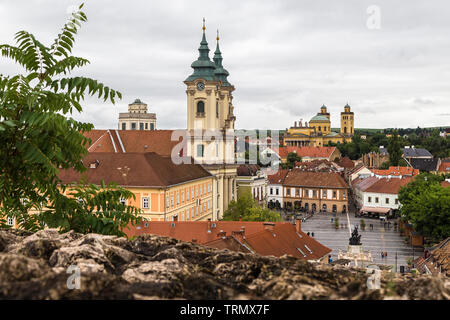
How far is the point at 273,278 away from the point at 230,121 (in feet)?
214

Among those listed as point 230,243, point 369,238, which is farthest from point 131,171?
point 369,238

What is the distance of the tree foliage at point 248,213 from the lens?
48406 millimetres

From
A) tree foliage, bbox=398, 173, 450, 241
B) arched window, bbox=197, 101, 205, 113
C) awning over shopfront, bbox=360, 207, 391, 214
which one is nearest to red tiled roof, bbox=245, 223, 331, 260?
tree foliage, bbox=398, 173, 450, 241

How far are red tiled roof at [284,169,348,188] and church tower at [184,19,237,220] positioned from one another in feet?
81.5

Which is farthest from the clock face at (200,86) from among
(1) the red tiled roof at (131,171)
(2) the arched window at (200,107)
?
(1) the red tiled roof at (131,171)

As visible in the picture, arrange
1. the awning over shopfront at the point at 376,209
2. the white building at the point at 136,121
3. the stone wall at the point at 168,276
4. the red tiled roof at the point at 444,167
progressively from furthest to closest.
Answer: the red tiled roof at the point at 444,167, the white building at the point at 136,121, the awning over shopfront at the point at 376,209, the stone wall at the point at 168,276

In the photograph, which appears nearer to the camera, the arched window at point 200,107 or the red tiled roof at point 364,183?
the arched window at point 200,107

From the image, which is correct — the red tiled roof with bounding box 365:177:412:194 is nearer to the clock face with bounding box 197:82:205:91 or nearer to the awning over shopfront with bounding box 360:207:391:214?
the awning over shopfront with bounding box 360:207:391:214

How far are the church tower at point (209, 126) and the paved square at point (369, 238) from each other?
12899 mm

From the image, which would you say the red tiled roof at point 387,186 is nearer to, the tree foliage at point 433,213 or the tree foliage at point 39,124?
the tree foliage at point 433,213

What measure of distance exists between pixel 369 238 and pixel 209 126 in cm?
2362

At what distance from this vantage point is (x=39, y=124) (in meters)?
5.34

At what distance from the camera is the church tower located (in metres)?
63.0

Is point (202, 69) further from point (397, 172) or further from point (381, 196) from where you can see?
point (397, 172)
